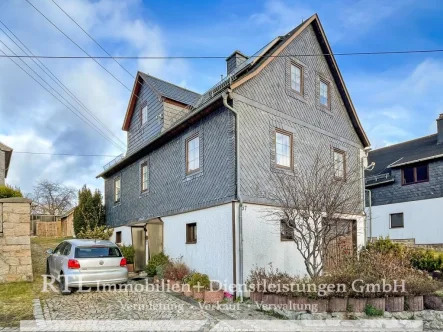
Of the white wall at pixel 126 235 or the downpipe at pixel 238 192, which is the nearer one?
the downpipe at pixel 238 192

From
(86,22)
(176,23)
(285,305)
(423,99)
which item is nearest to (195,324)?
(285,305)

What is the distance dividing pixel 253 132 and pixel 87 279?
655cm

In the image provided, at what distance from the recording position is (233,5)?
1177 centimetres

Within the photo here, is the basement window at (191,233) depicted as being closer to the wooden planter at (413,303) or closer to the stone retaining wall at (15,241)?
the stone retaining wall at (15,241)

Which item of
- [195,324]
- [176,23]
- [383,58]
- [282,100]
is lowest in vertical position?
[195,324]

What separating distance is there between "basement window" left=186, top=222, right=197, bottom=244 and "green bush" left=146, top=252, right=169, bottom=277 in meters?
1.41

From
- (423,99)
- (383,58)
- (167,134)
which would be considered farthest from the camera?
(423,99)

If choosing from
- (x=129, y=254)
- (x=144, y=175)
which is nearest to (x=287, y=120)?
(x=144, y=175)

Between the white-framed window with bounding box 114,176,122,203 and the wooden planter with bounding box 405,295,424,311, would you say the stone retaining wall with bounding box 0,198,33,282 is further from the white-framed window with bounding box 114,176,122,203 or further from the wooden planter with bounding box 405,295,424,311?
the wooden planter with bounding box 405,295,424,311

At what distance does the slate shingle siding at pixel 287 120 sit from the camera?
431 inches

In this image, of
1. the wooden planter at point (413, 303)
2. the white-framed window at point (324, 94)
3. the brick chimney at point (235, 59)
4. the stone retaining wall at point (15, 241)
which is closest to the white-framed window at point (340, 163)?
the white-framed window at point (324, 94)

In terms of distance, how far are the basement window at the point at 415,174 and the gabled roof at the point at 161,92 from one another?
13960 mm

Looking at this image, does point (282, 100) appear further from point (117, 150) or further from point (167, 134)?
point (117, 150)

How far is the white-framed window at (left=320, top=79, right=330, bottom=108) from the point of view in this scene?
14812 mm
